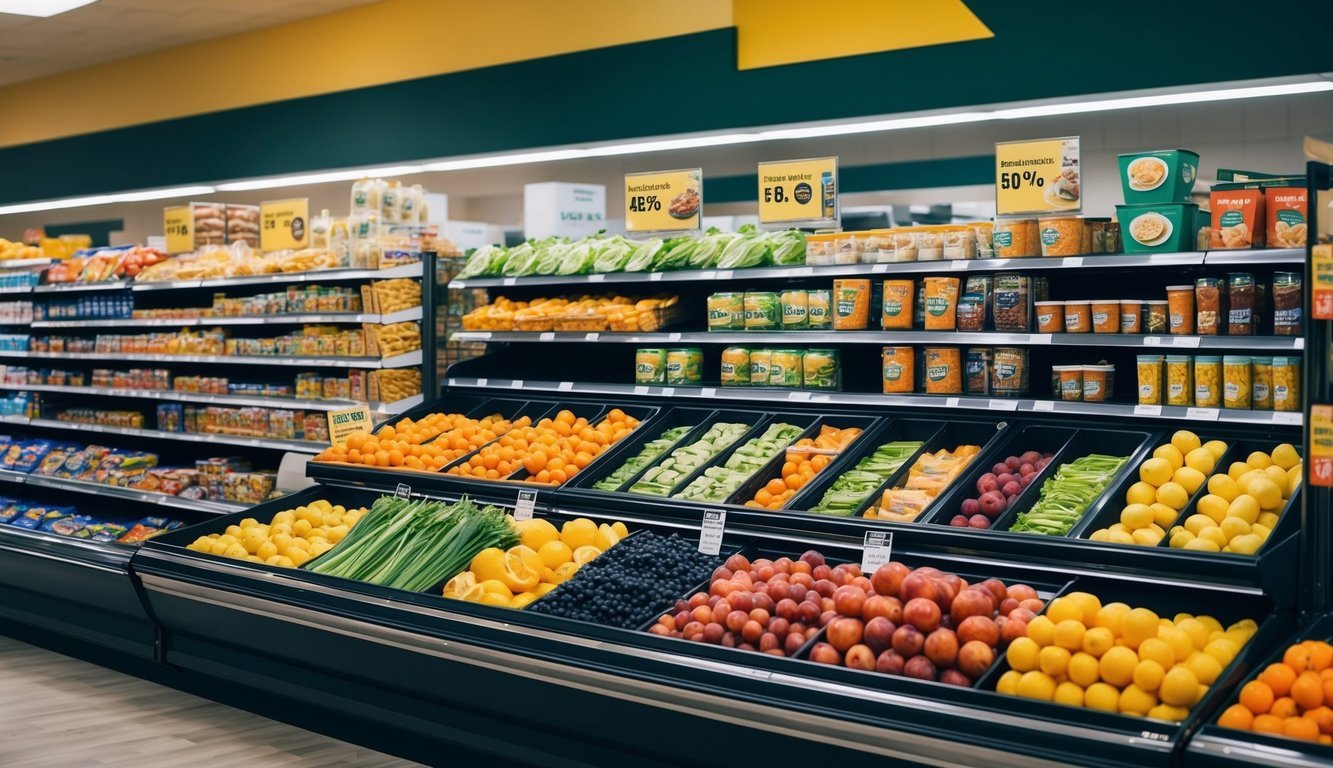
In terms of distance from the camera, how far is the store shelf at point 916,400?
12.0 feet

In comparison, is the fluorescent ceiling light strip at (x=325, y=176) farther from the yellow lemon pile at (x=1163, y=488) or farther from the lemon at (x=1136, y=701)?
the lemon at (x=1136, y=701)

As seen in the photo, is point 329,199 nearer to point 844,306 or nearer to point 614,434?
point 614,434

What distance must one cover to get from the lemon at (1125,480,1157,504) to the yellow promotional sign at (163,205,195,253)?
22.3 ft

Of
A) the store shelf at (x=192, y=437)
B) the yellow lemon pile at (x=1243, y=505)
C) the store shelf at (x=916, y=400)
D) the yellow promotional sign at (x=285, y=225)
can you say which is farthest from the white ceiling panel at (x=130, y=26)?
the yellow lemon pile at (x=1243, y=505)

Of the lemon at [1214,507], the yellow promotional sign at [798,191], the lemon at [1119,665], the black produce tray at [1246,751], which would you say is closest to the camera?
the black produce tray at [1246,751]

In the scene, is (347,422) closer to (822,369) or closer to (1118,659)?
(822,369)

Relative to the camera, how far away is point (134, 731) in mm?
4641

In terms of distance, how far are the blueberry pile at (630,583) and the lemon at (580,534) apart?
0.24 m

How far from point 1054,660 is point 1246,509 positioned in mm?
895

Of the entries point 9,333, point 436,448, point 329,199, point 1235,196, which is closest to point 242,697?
point 436,448

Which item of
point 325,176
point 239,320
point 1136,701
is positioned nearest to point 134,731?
point 239,320

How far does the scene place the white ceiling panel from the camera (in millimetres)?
8625

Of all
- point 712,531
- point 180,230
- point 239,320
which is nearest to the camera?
point 712,531

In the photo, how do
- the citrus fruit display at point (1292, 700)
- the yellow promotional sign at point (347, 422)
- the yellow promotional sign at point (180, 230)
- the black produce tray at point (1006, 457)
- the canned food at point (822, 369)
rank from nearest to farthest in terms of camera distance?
the citrus fruit display at point (1292, 700) → the black produce tray at point (1006, 457) → the canned food at point (822, 369) → the yellow promotional sign at point (347, 422) → the yellow promotional sign at point (180, 230)
